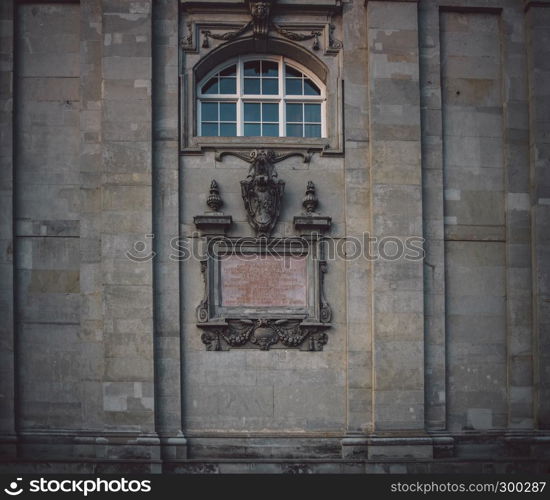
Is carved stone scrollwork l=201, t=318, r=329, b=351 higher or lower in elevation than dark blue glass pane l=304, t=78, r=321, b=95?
lower

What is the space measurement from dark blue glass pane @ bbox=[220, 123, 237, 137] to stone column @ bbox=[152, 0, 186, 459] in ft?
3.97

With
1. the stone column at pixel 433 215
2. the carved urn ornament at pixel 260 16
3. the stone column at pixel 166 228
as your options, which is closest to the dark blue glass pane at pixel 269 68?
the carved urn ornament at pixel 260 16

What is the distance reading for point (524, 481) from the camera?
2028 cm

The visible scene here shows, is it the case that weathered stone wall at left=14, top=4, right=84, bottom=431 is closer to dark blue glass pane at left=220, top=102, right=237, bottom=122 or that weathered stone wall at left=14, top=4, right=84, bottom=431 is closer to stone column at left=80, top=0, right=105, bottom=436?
stone column at left=80, top=0, right=105, bottom=436

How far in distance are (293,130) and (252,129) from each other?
94 centimetres

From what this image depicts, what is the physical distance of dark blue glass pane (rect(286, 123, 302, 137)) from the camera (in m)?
23.3

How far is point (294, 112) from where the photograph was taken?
23.5m

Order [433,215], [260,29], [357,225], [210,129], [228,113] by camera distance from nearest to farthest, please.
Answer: [357,225], [433,215], [260,29], [210,129], [228,113]

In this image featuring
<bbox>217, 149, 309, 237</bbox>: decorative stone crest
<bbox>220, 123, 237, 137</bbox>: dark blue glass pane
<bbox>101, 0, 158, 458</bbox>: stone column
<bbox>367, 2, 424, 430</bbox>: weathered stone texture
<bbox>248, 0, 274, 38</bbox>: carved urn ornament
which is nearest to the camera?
<bbox>101, 0, 158, 458</bbox>: stone column

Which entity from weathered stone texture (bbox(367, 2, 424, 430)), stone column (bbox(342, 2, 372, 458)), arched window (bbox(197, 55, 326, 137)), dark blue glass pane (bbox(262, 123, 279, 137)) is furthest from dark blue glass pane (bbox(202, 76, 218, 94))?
weathered stone texture (bbox(367, 2, 424, 430))

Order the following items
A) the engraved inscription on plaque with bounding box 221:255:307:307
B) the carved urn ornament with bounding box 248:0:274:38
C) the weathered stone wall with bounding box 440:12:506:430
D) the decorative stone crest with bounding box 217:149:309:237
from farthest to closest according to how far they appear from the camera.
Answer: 1. the carved urn ornament with bounding box 248:0:274:38
2. the weathered stone wall with bounding box 440:12:506:430
3. the engraved inscription on plaque with bounding box 221:255:307:307
4. the decorative stone crest with bounding box 217:149:309:237

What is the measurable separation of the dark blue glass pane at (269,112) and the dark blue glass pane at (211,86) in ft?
3.93

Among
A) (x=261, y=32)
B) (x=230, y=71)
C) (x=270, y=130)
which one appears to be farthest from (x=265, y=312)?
(x=261, y=32)

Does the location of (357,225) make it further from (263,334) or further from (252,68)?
(252,68)
